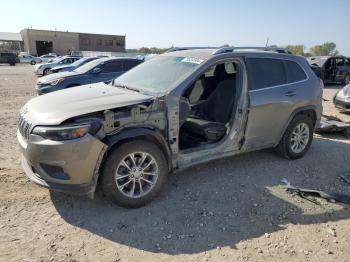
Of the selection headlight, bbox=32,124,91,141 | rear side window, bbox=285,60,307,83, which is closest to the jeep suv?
rear side window, bbox=285,60,307,83

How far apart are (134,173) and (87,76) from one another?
803cm

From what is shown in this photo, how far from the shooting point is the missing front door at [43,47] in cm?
7381

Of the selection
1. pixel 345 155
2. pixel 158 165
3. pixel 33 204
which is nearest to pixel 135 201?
pixel 158 165

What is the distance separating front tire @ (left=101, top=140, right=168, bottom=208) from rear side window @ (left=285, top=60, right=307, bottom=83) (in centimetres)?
263

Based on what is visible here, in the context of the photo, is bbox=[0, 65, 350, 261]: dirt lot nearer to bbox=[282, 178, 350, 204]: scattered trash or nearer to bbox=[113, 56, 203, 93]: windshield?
A: bbox=[282, 178, 350, 204]: scattered trash

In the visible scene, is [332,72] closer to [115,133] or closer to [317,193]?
[317,193]

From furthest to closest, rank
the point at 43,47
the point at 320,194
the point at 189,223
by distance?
the point at 43,47 < the point at 320,194 < the point at 189,223

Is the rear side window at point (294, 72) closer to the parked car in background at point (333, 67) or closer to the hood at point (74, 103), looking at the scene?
the hood at point (74, 103)

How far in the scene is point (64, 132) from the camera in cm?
328

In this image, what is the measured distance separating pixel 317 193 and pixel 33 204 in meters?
3.52

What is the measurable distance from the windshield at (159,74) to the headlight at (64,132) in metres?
1.13

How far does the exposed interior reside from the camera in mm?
4605

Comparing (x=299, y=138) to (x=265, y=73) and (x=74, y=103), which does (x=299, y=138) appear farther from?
(x=74, y=103)

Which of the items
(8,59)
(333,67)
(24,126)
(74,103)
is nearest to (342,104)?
(74,103)
